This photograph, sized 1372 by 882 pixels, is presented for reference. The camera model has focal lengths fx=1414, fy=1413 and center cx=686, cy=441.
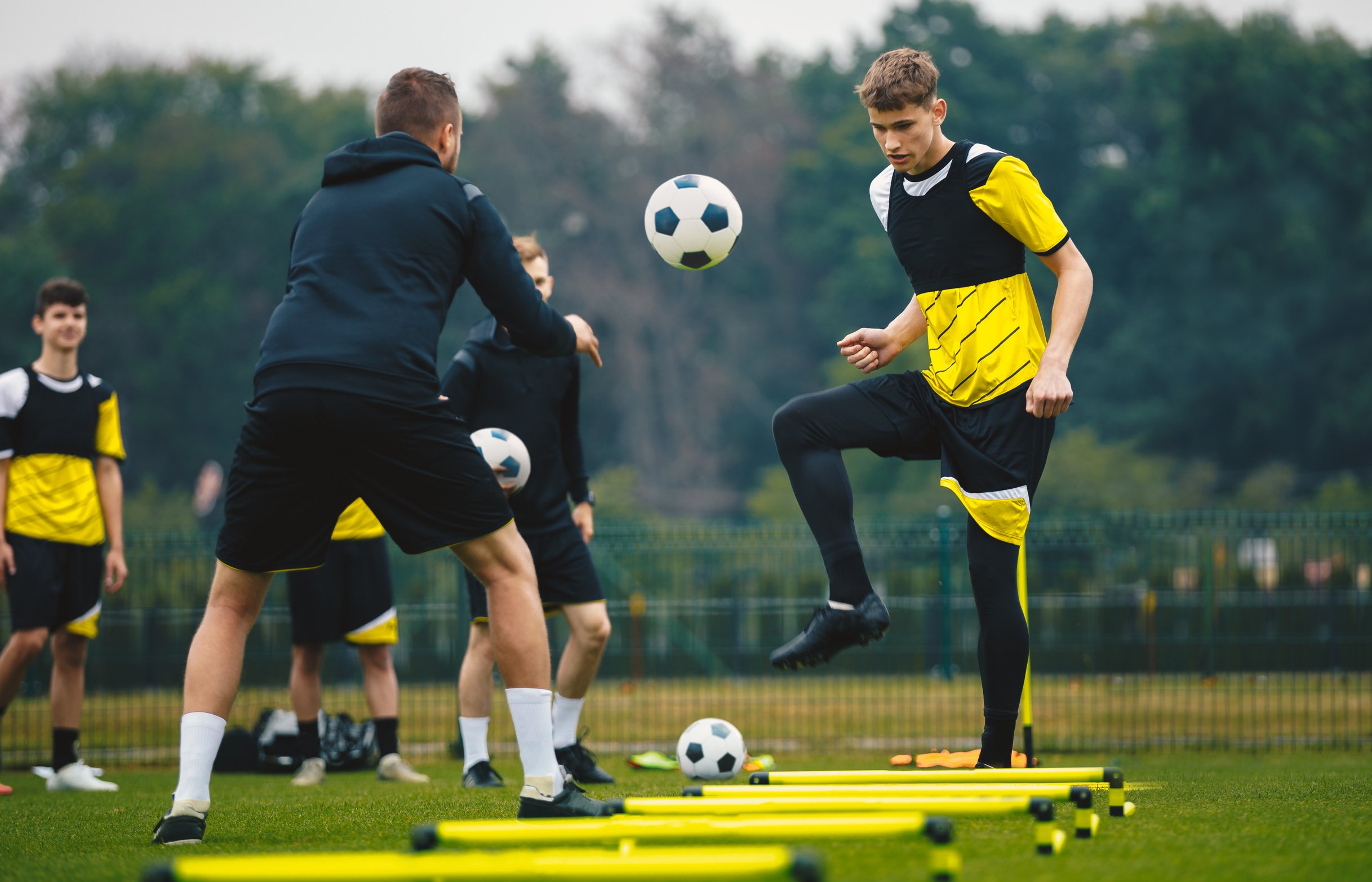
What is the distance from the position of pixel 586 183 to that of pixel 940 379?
1863 inches

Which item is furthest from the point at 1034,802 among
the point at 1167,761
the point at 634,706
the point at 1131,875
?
the point at 634,706

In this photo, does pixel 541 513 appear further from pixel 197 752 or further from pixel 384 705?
pixel 197 752

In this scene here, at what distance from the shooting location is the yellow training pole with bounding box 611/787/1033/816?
11.5 feet

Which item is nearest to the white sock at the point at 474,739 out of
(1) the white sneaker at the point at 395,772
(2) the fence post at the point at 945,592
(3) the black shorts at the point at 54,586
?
(1) the white sneaker at the point at 395,772

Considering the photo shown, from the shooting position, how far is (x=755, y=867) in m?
2.64

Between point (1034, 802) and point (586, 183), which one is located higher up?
point (586, 183)

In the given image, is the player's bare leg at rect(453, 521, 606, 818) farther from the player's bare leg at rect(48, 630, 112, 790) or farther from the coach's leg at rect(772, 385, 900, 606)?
the player's bare leg at rect(48, 630, 112, 790)

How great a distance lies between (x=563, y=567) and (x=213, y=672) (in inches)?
114

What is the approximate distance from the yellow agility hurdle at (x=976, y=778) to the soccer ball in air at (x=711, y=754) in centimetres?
180

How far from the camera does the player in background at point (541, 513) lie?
23.1 feet

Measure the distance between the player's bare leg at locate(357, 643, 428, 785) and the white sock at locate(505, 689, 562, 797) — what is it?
132 inches

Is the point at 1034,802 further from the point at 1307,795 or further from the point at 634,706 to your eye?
the point at 634,706

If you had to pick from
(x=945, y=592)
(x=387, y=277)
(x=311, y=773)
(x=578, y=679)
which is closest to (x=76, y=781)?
(x=311, y=773)

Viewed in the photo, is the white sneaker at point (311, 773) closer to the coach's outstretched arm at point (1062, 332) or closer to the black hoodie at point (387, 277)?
the black hoodie at point (387, 277)
